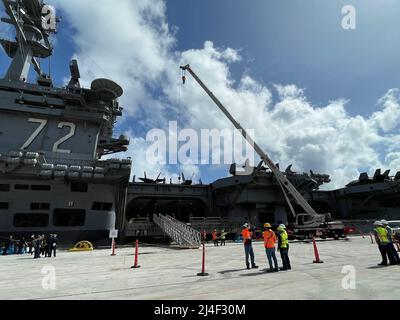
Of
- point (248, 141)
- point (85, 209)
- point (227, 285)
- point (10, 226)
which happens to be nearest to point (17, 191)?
point (10, 226)

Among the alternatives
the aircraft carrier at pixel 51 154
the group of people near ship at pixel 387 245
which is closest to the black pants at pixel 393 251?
the group of people near ship at pixel 387 245

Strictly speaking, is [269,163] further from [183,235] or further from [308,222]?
[183,235]

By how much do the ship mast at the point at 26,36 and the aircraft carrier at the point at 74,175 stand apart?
0.12 m

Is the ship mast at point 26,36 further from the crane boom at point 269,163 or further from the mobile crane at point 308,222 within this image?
the mobile crane at point 308,222

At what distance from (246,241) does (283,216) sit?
30.7 meters

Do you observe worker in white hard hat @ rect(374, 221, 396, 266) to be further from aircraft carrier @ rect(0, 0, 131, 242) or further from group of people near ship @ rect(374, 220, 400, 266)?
aircraft carrier @ rect(0, 0, 131, 242)

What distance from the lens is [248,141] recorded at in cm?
2945

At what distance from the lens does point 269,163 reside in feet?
95.2

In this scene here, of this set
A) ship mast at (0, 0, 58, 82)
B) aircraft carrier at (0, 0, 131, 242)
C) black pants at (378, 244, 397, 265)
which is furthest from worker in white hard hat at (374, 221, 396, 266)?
ship mast at (0, 0, 58, 82)

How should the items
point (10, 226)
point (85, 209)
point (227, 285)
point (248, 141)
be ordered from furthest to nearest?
1. point (248, 141)
2. point (85, 209)
3. point (10, 226)
4. point (227, 285)

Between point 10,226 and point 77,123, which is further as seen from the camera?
point 77,123
